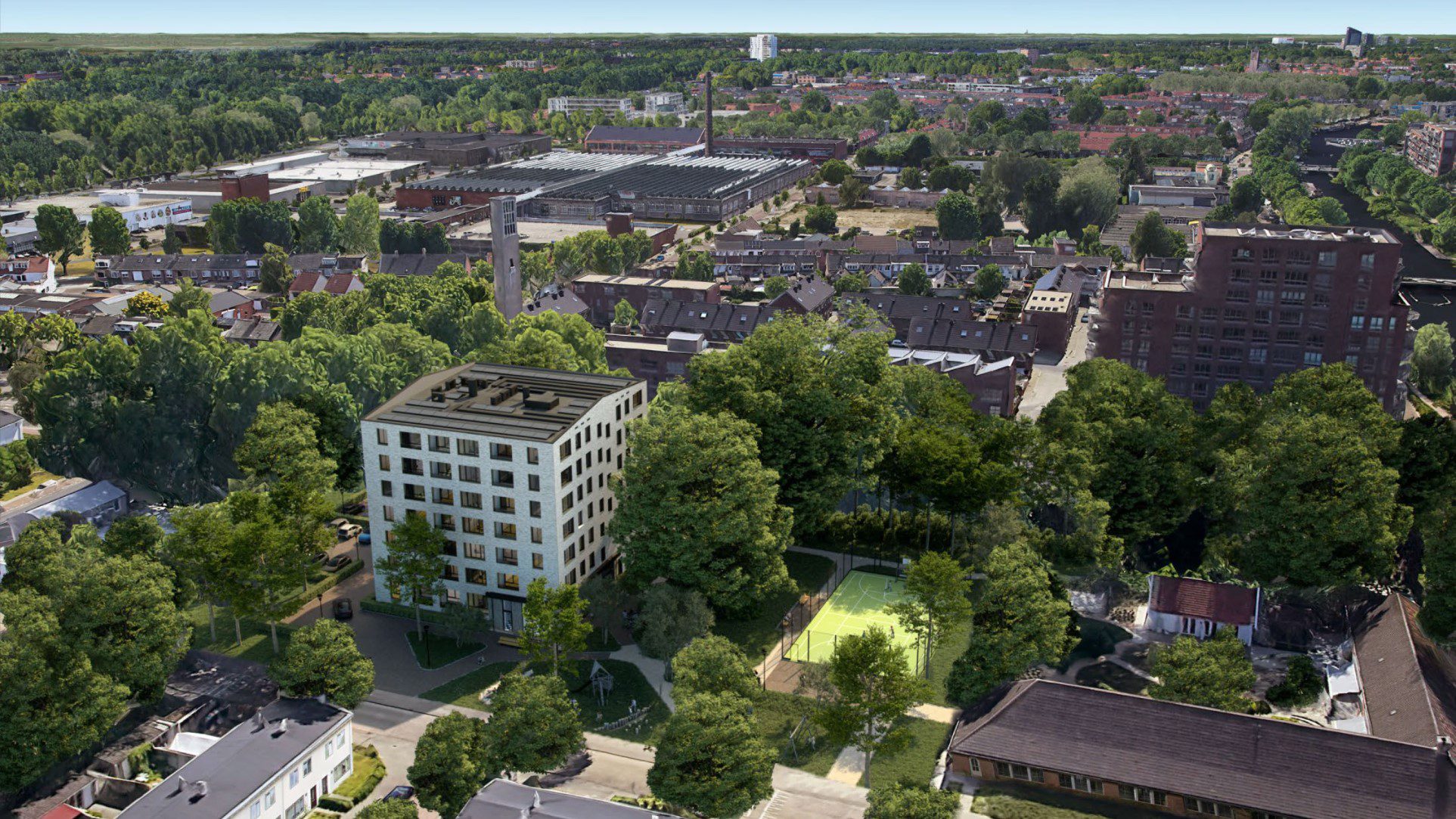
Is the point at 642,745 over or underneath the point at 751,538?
underneath

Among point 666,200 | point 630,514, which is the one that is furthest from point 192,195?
point 630,514

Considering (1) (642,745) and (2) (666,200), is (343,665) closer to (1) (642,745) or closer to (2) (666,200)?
(1) (642,745)

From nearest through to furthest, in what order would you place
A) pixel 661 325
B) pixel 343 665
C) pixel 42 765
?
pixel 42 765, pixel 343 665, pixel 661 325

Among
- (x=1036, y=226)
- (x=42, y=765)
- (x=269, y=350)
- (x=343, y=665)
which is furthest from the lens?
(x=1036, y=226)

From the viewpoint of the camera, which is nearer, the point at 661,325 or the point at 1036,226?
the point at 661,325

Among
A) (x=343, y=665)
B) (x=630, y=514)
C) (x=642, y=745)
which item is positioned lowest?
(x=642, y=745)

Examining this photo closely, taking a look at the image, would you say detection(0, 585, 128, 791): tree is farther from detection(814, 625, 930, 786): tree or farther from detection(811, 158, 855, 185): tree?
detection(811, 158, 855, 185): tree

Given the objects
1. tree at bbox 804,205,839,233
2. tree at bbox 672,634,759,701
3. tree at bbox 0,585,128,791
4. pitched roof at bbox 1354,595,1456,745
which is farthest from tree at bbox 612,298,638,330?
pitched roof at bbox 1354,595,1456,745
